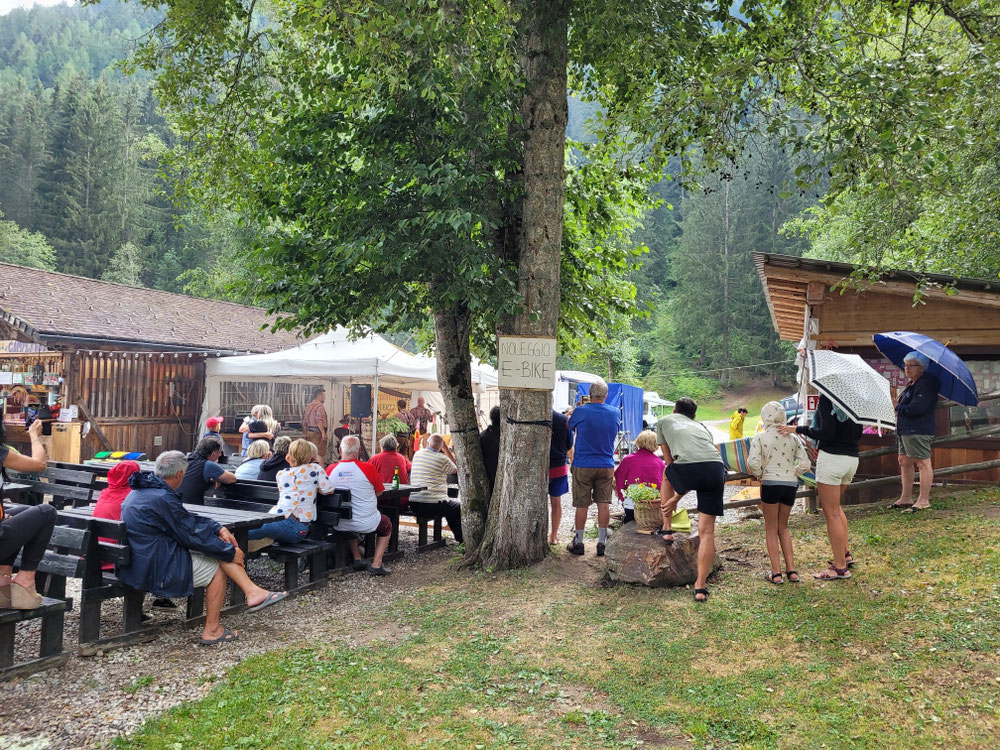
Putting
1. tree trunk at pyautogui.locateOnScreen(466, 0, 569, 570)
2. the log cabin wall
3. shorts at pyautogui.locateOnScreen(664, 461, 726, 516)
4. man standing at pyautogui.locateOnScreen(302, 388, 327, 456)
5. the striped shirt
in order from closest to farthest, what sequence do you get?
1. shorts at pyautogui.locateOnScreen(664, 461, 726, 516)
2. tree trunk at pyautogui.locateOnScreen(466, 0, 569, 570)
3. the striped shirt
4. the log cabin wall
5. man standing at pyautogui.locateOnScreen(302, 388, 327, 456)

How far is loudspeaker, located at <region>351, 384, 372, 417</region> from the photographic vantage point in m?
16.0

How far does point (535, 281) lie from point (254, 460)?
3754mm

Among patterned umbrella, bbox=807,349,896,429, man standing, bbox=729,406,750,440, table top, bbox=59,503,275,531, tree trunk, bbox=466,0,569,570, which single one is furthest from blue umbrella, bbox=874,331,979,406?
man standing, bbox=729,406,750,440

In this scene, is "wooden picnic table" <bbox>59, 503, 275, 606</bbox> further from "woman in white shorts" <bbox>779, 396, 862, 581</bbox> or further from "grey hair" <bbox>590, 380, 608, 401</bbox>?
"woman in white shorts" <bbox>779, 396, 862, 581</bbox>

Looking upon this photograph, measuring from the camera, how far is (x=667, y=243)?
64375 mm

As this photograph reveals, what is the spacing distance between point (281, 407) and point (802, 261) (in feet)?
41.0

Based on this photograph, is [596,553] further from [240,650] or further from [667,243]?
[667,243]

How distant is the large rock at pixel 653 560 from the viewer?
5.83m

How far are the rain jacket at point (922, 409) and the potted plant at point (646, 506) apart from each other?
317 cm

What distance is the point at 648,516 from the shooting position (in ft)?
19.9

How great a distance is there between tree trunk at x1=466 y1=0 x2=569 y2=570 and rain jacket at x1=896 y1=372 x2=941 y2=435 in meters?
3.78

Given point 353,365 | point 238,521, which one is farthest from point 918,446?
point 353,365

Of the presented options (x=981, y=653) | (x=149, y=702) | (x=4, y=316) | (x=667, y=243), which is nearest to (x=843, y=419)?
(x=981, y=653)

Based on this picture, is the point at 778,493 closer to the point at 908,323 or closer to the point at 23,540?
the point at 908,323
